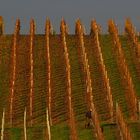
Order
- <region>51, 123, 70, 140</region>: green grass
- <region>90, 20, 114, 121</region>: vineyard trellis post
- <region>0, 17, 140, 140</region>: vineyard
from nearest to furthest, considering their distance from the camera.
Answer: <region>51, 123, 70, 140</region>: green grass < <region>0, 17, 140, 140</region>: vineyard < <region>90, 20, 114, 121</region>: vineyard trellis post

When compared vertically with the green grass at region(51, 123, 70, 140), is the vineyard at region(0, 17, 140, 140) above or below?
above

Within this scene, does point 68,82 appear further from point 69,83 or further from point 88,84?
point 88,84

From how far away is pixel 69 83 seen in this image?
76.9 ft

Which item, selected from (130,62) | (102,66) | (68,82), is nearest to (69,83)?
(68,82)

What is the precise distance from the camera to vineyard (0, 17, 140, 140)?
1728 centimetres

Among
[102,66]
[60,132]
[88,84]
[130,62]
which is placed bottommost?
[60,132]

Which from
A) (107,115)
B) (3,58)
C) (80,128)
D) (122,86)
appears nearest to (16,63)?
(3,58)

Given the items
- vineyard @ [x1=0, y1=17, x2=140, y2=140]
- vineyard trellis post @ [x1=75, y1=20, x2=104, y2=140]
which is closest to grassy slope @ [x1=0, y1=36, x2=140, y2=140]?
vineyard @ [x1=0, y1=17, x2=140, y2=140]

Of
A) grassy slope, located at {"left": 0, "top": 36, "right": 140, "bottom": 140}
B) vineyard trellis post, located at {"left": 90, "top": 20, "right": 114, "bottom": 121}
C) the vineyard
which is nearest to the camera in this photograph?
grassy slope, located at {"left": 0, "top": 36, "right": 140, "bottom": 140}

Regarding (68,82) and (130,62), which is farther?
(130,62)

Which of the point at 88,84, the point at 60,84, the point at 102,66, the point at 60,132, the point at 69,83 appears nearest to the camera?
the point at 60,132

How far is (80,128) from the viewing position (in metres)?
17.4

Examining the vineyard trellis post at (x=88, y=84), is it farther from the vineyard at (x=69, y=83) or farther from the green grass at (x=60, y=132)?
the green grass at (x=60, y=132)

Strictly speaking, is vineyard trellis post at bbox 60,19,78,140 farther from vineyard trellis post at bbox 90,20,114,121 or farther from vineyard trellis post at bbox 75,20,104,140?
vineyard trellis post at bbox 90,20,114,121
